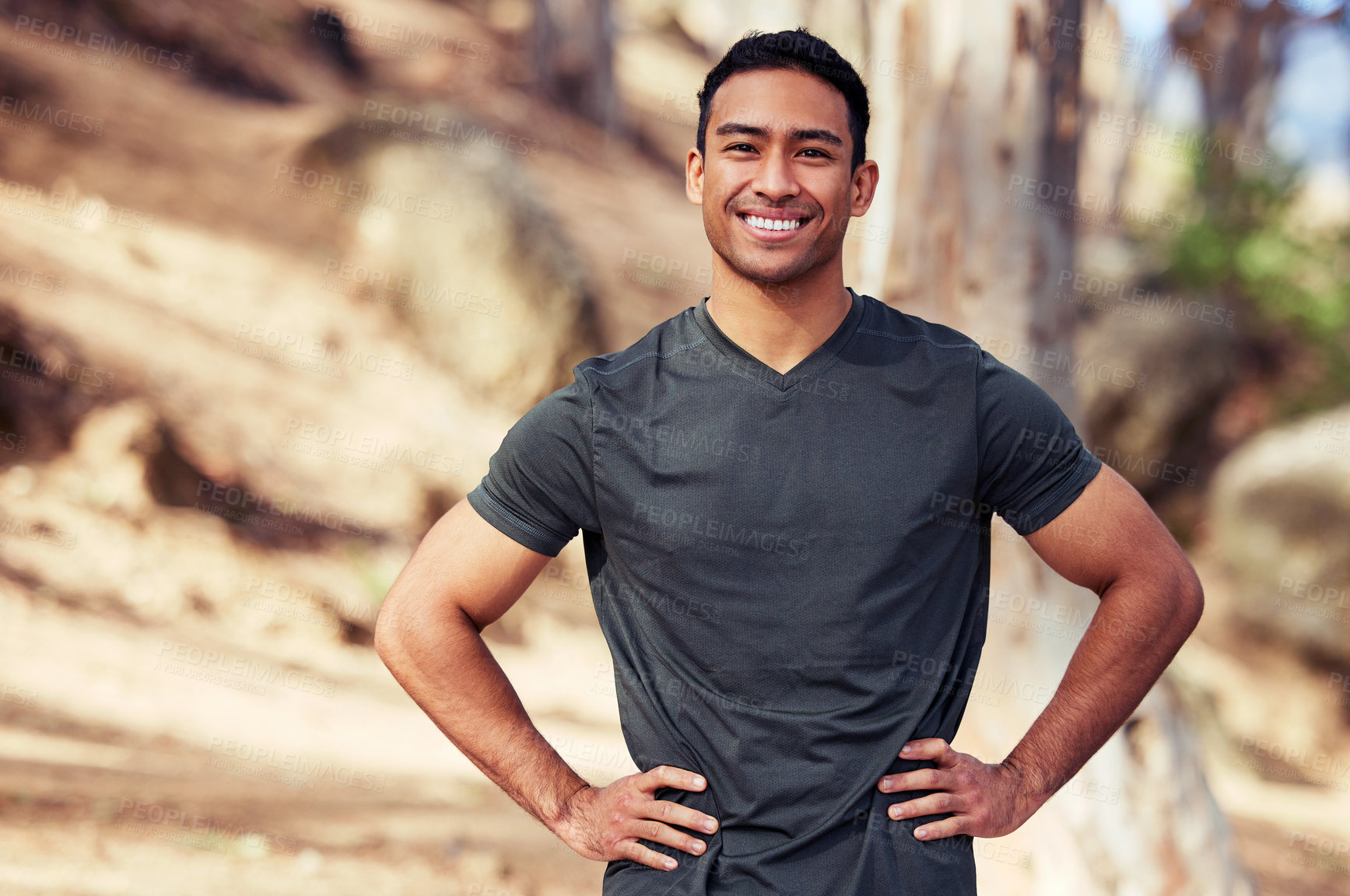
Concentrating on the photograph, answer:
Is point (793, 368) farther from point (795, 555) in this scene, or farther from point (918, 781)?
point (918, 781)

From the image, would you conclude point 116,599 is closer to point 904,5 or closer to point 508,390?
point 508,390

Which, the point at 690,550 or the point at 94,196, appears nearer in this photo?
the point at 690,550

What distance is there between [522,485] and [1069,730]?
1.25m

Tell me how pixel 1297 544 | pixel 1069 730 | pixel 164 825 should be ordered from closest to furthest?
pixel 1069 730, pixel 164 825, pixel 1297 544

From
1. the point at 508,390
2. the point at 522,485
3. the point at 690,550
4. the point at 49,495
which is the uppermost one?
the point at 508,390

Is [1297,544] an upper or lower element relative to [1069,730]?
upper

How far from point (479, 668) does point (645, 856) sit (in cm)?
53

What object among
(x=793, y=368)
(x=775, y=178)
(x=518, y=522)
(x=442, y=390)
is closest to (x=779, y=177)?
(x=775, y=178)

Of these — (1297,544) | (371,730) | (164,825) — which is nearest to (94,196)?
(371,730)

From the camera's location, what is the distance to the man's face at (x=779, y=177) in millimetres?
2059

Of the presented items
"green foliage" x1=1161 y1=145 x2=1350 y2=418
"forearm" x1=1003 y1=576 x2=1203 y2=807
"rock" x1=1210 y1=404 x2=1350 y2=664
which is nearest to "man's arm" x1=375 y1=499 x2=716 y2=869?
"forearm" x1=1003 y1=576 x2=1203 y2=807

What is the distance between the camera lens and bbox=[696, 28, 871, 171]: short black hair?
6.89ft

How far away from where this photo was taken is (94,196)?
29.4ft

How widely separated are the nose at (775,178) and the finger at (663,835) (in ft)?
3.89
